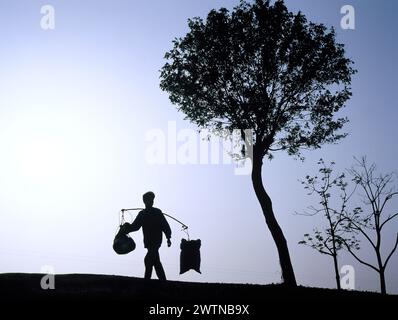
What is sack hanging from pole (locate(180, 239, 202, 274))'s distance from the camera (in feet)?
42.6

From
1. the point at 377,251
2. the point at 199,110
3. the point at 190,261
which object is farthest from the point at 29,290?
the point at 377,251

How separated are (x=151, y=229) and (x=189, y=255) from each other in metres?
1.64

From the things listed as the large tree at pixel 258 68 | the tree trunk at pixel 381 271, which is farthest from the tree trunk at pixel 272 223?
the tree trunk at pixel 381 271

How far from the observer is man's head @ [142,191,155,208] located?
12.5 m

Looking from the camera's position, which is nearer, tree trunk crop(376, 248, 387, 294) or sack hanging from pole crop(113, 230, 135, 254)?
sack hanging from pole crop(113, 230, 135, 254)

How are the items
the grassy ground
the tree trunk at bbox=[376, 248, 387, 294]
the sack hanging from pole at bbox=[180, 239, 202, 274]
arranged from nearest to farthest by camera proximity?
1. the grassy ground
2. the sack hanging from pole at bbox=[180, 239, 202, 274]
3. the tree trunk at bbox=[376, 248, 387, 294]

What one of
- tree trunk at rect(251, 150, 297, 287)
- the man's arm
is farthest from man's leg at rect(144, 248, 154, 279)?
tree trunk at rect(251, 150, 297, 287)

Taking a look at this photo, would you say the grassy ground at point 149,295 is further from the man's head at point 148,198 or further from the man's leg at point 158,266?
the man's head at point 148,198

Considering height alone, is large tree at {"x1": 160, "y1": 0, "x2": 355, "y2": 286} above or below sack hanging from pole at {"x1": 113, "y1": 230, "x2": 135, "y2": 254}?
above

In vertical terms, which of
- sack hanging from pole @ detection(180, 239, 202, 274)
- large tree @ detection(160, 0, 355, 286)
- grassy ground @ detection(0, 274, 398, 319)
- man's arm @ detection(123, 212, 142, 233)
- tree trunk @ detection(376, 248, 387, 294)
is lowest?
tree trunk @ detection(376, 248, 387, 294)

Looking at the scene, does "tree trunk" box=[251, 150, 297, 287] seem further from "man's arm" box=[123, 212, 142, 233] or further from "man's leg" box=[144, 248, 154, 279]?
"man's arm" box=[123, 212, 142, 233]

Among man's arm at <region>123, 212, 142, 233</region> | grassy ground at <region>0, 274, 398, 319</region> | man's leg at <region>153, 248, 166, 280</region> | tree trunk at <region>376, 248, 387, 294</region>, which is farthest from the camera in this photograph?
tree trunk at <region>376, 248, 387, 294</region>

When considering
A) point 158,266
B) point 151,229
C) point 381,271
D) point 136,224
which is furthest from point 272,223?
point 381,271

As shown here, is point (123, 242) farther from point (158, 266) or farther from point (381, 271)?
point (381, 271)
